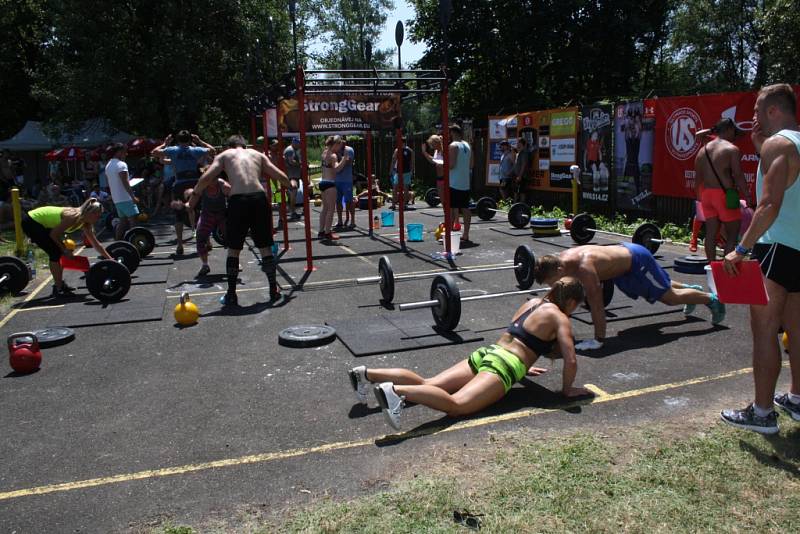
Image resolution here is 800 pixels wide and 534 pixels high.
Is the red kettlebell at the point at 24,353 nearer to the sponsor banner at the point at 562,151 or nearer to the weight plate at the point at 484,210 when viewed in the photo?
the weight plate at the point at 484,210

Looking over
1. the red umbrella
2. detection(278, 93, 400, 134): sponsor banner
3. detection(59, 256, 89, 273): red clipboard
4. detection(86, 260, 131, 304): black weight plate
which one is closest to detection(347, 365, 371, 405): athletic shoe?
detection(86, 260, 131, 304): black weight plate

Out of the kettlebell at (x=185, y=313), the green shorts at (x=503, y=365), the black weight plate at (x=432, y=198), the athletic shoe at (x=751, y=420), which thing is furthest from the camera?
the black weight plate at (x=432, y=198)

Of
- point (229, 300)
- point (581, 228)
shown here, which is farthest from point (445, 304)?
point (581, 228)

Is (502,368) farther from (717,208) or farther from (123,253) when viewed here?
(123,253)

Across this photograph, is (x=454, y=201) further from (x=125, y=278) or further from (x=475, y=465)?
(x=475, y=465)

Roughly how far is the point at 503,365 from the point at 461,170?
628 cm

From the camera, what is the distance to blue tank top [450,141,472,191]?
9.84m

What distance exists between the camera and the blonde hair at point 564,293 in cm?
420

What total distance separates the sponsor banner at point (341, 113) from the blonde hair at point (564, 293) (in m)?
5.57

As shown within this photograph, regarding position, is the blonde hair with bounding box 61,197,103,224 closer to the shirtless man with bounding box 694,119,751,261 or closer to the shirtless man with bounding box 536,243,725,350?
the shirtless man with bounding box 536,243,725,350

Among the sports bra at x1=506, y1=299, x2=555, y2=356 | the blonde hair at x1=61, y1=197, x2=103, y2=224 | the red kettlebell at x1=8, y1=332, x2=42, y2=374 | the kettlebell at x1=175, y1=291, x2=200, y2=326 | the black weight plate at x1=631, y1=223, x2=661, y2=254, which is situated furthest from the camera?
the black weight plate at x1=631, y1=223, x2=661, y2=254

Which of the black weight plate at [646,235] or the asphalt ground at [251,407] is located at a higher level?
the black weight plate at [646,235]

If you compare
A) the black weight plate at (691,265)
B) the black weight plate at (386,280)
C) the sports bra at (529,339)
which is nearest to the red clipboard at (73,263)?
the black weight plate at (386,280)

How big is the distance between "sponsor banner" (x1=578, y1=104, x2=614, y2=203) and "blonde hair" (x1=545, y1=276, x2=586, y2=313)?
9288 mm
